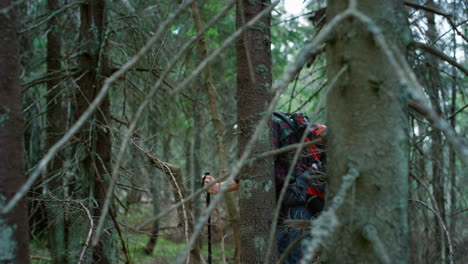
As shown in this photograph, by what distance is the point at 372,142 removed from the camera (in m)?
1.41

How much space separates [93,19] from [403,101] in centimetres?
424

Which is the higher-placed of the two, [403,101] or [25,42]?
[25,42]

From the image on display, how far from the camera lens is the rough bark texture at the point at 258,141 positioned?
2.79 m

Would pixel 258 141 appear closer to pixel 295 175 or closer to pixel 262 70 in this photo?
pixel 262 70

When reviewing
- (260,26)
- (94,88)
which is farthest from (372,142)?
(94,88)

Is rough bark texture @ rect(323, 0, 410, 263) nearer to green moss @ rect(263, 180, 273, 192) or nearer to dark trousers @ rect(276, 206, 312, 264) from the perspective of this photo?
green moss @ rect(263, 180, 273, 192)

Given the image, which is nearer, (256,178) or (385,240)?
(385,240)

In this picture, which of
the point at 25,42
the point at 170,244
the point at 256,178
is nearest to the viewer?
the point at 256,178

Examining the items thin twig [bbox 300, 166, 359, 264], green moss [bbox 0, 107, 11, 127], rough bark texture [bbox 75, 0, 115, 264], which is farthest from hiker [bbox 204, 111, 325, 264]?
rough bark texture [bbox 75, 0, 115, 264]

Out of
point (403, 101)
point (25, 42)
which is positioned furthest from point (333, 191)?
point (25, 42)

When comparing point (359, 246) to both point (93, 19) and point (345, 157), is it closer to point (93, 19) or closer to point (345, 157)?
point (345, 157)

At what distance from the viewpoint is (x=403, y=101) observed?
145cm

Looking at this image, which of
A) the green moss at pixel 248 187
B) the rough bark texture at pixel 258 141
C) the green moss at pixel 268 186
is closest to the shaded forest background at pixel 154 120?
the rough bark texture at pixel 258 141

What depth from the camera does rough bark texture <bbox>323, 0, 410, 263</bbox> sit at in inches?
54.6
